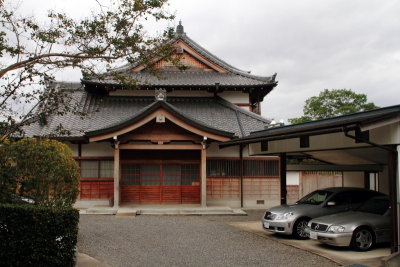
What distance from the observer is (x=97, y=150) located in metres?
19.8

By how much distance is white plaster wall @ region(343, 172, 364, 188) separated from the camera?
62.2ft

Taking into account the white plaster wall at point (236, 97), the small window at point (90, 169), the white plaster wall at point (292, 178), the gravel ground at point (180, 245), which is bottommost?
the gravel ground at point (180, 245)

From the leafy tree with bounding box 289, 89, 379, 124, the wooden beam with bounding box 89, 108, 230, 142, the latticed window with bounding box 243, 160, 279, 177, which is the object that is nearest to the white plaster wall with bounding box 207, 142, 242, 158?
the latticed window with bounding box 243, 160, 279, 177

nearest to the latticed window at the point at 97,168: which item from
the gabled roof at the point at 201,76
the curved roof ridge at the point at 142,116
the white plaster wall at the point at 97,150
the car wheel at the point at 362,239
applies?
the white plaster wall at the point at 97,150

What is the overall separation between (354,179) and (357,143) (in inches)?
386

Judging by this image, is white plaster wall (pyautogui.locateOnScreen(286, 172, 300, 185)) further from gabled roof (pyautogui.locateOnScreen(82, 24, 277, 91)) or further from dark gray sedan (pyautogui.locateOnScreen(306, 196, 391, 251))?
dark gray sedan (pyautogui.locateOnScreen(306, 196, 391, 251))

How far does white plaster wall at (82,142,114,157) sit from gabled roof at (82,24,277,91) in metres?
3.54

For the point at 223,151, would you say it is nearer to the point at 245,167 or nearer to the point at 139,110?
the point at 245,167

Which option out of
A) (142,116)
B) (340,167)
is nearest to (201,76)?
(142,116)

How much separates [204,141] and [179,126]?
1.33 meters

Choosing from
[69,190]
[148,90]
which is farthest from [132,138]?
[69,190]

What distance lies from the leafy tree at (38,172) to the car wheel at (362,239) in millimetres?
6850

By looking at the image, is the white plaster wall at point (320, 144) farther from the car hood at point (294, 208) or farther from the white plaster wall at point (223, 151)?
the white plaster wall at point (223, 151)

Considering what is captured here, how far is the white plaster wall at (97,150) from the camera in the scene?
19.8m
